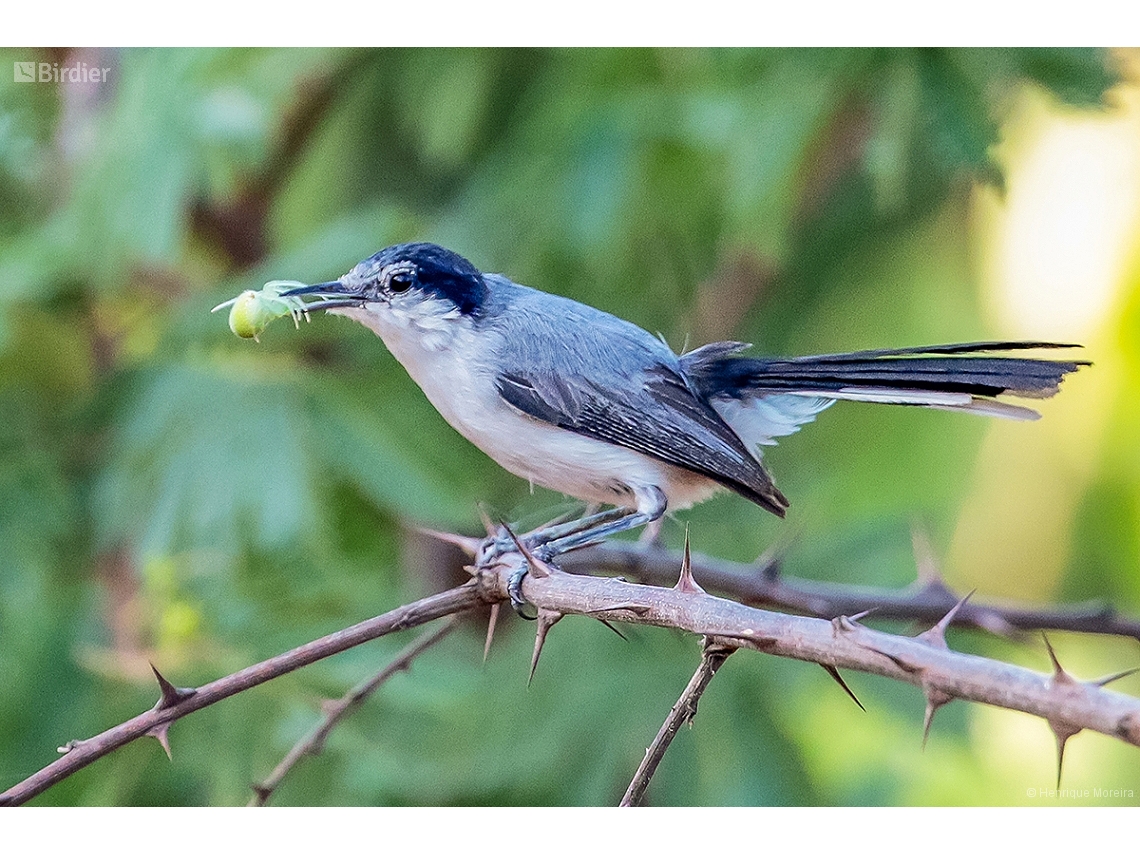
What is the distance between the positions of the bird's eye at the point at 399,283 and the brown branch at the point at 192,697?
0.53m

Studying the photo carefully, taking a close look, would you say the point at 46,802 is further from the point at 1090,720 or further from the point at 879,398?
the point at 1090,720

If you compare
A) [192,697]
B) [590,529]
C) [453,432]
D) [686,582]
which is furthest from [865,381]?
[453,432]

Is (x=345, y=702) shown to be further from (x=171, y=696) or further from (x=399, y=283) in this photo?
(x=399, y=283)

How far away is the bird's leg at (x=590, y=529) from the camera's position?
177 cm

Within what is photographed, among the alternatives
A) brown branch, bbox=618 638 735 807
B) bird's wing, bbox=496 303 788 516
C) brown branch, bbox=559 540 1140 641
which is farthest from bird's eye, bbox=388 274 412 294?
brown branch, bbox=618 638 735 807

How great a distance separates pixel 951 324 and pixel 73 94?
7.63ft

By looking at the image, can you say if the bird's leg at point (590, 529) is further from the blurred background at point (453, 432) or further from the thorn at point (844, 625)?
the blurred background at point (453, 432)

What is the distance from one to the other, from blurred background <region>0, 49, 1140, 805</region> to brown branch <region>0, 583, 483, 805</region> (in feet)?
3.80

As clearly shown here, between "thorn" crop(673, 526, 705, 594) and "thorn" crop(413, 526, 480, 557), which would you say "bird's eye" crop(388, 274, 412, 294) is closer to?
"thorn" crop(413, 526, 480, 557)

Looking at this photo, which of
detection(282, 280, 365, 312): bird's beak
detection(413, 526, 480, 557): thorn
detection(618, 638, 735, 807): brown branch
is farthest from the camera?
detection(282, 280, 365, 312): bird's beak

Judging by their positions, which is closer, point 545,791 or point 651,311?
point 545,791

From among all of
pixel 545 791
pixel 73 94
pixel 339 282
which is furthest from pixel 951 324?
pixel 73 94

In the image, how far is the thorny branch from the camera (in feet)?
3.00
